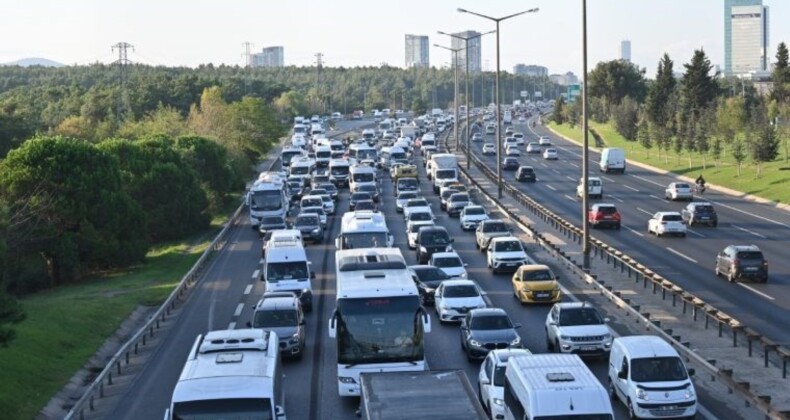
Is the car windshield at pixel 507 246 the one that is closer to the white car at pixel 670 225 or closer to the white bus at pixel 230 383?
the white car at pixel 670 225

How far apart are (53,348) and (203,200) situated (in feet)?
123

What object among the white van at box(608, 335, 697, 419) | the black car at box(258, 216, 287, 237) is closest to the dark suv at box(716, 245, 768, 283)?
the white van at box(608, 335, 697, 419)

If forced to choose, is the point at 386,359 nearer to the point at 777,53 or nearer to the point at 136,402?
the point at 136,402

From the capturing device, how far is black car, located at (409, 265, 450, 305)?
37.4m

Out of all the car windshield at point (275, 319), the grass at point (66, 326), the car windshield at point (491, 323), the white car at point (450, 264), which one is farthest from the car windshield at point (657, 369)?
the white car at point (450, 264)

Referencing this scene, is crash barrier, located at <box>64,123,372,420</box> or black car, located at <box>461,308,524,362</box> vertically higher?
black car, located at <box>461,308,524,362</box>

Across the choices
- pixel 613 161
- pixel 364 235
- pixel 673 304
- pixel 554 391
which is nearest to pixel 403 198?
pixel 364 235

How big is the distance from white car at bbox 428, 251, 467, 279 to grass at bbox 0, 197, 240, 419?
9.91 m

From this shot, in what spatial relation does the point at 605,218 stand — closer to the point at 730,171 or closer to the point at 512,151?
the point at 730,171

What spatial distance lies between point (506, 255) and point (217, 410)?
27213mm

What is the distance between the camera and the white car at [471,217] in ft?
192

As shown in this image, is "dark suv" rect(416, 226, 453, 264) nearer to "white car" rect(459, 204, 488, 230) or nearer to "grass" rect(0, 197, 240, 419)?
"grass" rect(0, 197, 240, 419)

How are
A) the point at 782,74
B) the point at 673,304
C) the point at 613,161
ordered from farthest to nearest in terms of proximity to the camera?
the point at 782,74, the point at 613,161, the point at 673,304

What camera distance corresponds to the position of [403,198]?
69.8 m
